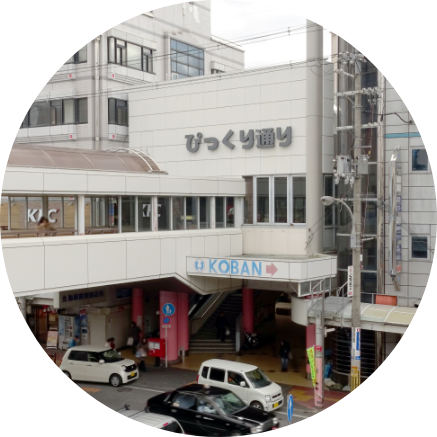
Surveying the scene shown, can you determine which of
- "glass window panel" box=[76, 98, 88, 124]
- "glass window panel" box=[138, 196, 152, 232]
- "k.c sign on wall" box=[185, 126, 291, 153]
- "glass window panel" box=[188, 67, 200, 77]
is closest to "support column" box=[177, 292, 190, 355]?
"glass window panel" box=[138, 196, 152, 232]

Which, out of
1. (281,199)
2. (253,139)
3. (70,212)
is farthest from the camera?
(253,139)

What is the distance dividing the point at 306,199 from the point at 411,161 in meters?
5.21

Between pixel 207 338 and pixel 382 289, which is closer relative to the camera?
pixel 382 289

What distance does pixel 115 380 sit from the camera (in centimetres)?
2623

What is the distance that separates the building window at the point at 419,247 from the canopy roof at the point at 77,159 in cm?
1230

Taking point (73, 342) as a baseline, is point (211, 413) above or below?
above

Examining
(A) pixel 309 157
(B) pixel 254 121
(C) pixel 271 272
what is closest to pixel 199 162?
(B) pixel 254 121

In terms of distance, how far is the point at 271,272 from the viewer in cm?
2622

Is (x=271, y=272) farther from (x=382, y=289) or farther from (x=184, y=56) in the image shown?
(x=184, y=56)

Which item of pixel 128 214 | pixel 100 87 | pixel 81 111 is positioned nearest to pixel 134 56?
pixel 100 87

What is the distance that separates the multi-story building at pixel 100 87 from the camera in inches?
1393

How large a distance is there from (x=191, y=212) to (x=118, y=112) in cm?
998

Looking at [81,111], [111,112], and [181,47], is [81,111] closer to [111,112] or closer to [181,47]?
[111,112]

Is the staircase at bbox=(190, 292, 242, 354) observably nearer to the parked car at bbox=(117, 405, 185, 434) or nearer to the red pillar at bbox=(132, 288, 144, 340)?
the red pillar at bbox=(132, 288, 144, 340)
